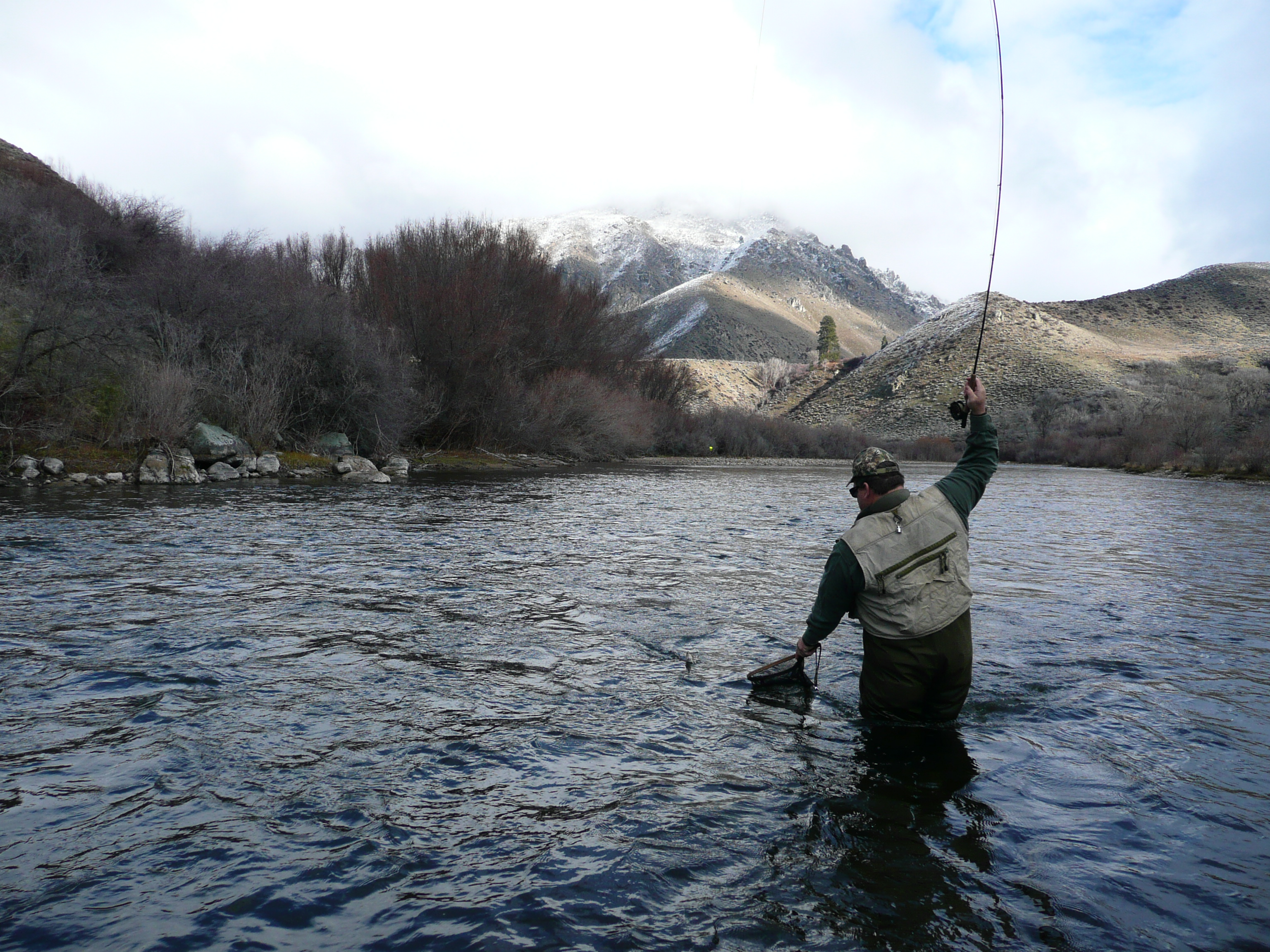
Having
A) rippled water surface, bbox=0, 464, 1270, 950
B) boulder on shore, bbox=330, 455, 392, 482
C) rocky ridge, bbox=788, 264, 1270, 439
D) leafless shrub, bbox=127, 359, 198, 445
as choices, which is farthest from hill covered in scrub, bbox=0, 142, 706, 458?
rocky ridge, bbox=788, 264, 1270, 439

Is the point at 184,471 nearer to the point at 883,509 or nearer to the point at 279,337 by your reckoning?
the point at 279,337

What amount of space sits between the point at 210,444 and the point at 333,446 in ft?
16.7

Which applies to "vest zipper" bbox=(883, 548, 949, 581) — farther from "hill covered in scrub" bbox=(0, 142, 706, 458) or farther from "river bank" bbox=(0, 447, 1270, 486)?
"hill covered in scrub" bbox=(0, 142, 706, 458)

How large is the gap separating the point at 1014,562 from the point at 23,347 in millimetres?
22616

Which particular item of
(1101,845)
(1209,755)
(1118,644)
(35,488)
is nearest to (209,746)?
(1101,845)

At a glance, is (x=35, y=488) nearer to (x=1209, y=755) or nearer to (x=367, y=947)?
(x=367, y=947)

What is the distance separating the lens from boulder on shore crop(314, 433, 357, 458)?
2781 cm

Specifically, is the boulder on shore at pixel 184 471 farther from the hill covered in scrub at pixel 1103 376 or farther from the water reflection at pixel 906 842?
the hill covered in scrub at pixel 1103 376

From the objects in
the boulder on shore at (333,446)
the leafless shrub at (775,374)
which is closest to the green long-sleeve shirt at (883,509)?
the boulder on shore at (333,446)

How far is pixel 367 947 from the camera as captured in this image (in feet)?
10.3

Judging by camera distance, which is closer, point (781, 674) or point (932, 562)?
point (932, 562)

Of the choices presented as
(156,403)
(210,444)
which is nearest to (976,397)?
(156,403)

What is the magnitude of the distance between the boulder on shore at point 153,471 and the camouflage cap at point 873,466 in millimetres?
20903

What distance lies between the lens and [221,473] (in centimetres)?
2284
